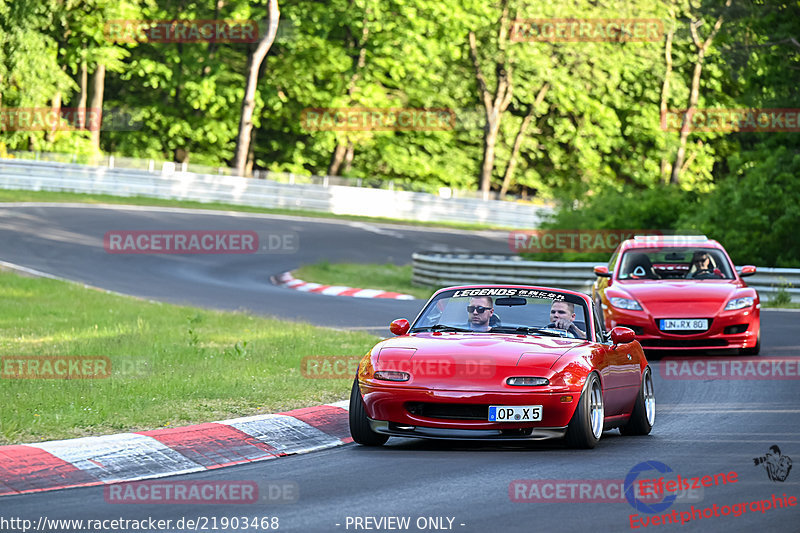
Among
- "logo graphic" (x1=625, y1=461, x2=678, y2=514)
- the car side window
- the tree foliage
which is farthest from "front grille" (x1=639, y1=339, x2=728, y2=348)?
the tree foliage

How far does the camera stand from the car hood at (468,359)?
8.56 meters

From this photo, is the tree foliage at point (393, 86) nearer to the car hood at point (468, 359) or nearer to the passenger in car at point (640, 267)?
the passenger in car at point (640, 267)

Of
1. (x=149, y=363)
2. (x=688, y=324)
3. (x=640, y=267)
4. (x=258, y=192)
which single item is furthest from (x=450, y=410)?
(x=258, y=192)

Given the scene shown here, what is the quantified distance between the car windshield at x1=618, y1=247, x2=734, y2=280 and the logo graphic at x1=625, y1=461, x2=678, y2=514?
8.51 m

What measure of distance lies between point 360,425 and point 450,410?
0.67 meters

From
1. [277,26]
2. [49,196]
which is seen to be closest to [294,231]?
[49,196]

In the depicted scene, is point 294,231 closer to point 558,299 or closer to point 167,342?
point 167,342

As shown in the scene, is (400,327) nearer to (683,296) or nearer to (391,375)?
(391,375)

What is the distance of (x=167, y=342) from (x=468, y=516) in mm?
8349

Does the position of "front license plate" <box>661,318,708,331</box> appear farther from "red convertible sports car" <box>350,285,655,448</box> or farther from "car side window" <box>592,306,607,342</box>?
"red convertible sports car" <box>350,285,655,448</box>

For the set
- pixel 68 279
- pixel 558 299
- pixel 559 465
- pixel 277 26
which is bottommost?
pixel 68 279

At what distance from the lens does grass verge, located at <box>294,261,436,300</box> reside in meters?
27.1

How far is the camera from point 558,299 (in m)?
9.93

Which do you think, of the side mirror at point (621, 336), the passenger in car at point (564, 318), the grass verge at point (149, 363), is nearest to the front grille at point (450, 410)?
the passenger in car at point (564, 318)
